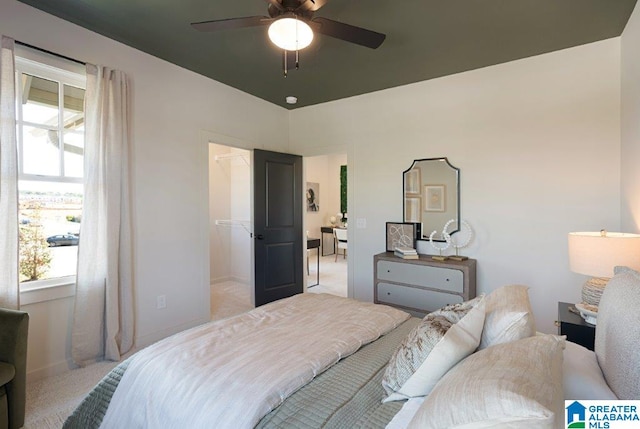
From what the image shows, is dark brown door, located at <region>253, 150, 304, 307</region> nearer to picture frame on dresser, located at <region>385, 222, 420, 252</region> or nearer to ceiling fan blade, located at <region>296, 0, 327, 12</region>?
picture frame on dresser, located at <region>385, 222, 420, 252</region>

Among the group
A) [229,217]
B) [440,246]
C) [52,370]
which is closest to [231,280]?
[229,217]

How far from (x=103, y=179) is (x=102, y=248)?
22.8 inches

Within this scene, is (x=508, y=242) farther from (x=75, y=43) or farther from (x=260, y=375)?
(x=75, y=43)

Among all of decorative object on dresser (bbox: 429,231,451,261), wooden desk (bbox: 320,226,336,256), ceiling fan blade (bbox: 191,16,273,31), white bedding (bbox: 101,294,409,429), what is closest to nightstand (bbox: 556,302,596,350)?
white bedding (bbox: 101,294,409,429)

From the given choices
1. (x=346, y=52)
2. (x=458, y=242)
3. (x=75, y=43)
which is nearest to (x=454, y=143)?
(x=458, y=242)

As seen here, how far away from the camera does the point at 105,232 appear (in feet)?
8.77

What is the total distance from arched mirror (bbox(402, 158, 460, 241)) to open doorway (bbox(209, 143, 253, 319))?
2.79 m

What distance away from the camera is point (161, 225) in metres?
3.17

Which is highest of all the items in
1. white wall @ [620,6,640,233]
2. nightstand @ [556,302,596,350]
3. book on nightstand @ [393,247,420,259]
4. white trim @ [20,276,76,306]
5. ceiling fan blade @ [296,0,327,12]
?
ceiling fan blade @ [296,0,327,12]

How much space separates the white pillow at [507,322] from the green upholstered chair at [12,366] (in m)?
2.38

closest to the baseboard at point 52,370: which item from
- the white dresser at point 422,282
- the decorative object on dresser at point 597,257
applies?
the white dresser at point 422,282

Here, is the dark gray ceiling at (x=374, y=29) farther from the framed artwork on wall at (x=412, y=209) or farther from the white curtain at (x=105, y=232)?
the framed artwork on wall at (x=412, y=209)

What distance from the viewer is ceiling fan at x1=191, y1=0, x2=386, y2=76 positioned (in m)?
1.86

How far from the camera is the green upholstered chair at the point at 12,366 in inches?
67.6
